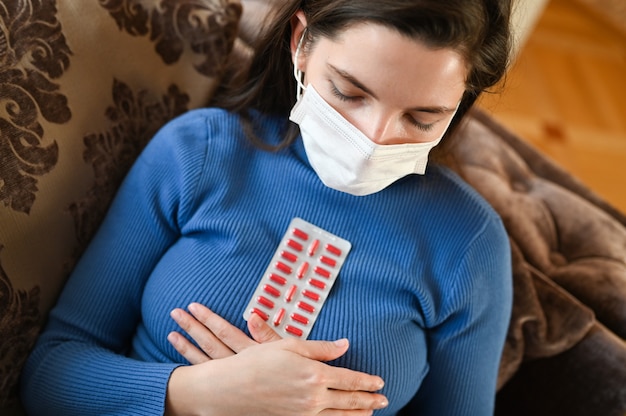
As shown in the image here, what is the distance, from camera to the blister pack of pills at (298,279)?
100 centimetres

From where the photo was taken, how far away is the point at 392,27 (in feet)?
2.75

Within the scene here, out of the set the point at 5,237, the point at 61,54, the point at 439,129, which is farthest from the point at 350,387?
the point at 61,54

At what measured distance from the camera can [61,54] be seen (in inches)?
38.7

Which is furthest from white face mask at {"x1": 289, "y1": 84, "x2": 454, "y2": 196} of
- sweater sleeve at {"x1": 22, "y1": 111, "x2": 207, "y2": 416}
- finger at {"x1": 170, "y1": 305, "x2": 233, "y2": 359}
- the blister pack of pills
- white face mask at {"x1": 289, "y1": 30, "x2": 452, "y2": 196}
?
finger at {"x1": 170, "y1": 305, "x2": 233, "y2": 359}

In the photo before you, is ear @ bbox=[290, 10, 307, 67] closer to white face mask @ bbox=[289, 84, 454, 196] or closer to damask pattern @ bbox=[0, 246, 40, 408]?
white face mask @ bbox=[289, 84, 454, 196]

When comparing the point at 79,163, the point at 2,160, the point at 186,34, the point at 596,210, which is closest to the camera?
the point at 2,160

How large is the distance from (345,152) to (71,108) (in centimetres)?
46

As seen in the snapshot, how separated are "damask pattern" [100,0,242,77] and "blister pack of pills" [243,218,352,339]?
389mm

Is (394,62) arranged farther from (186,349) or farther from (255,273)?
(186,349)

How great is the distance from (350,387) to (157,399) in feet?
0.98

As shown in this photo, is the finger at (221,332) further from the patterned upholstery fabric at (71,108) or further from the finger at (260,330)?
the patterned upholstery fabric at (71,108)

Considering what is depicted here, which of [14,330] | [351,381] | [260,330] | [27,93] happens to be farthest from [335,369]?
[27,93]

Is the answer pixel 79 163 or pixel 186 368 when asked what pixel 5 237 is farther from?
pixel 186 368

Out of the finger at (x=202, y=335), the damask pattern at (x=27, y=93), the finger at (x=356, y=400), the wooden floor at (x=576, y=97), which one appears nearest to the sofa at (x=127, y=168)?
the damask pattern at (x=27, y=93)
